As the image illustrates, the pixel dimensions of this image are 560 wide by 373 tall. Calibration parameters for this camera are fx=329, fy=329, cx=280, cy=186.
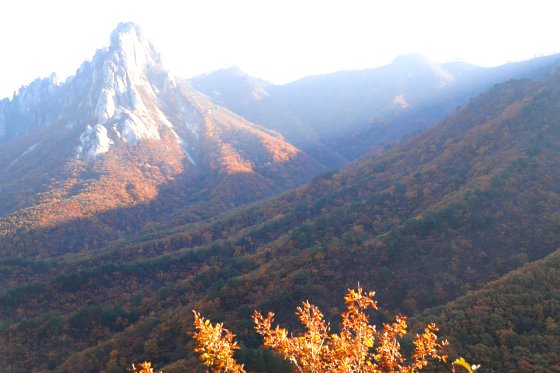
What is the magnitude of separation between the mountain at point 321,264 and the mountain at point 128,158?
81.1ft

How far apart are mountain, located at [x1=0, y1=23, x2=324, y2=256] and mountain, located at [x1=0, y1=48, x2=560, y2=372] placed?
24706 mm

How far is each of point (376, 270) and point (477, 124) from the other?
155ft

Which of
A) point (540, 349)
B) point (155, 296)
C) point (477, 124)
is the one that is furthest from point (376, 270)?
point (477, 124)

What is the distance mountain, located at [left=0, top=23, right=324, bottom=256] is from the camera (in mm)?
76938

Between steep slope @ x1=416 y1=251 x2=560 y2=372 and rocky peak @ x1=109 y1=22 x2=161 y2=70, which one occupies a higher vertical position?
rocky peak @ x1=109 y1=22 x2=161 y2=70

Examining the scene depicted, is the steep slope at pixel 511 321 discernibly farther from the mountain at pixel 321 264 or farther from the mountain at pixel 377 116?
the mountain at pixel 377 116

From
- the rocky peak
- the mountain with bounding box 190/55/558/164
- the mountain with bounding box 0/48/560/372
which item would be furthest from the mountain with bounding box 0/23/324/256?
the mountain with bounding box 0/48/560/372

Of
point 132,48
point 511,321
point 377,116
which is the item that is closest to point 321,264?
point 511,321

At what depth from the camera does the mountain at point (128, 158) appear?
252 feet

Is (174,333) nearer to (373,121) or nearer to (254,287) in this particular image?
(254,287)

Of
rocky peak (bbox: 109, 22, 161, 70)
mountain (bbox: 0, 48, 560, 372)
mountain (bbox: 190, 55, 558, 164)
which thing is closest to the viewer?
mountain (bbox: 0, 48, 560, 372)

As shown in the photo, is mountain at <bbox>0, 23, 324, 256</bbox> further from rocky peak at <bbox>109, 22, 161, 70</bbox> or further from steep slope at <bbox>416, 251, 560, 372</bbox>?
steep slope at <bbox>416, 251, 560, 372</bbox>

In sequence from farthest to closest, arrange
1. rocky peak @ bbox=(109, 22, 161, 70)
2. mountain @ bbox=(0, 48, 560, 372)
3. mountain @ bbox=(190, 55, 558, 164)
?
rocky peak @ bbox=(109, 22, 161, 70)
mountain @ bbox=(190, 55, 558, 164)
mountain @ bbox=(0, 48, 560, 372)

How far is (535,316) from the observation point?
20.7 metres
